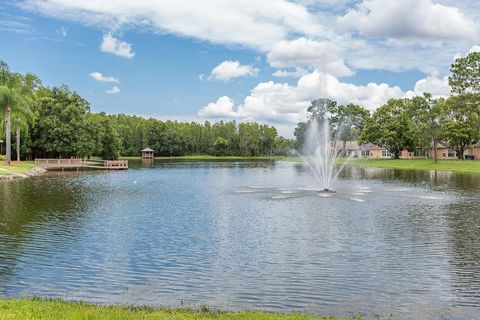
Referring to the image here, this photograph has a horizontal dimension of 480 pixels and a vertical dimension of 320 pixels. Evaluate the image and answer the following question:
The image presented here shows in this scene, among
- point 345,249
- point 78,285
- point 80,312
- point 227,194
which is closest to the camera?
point 80,312

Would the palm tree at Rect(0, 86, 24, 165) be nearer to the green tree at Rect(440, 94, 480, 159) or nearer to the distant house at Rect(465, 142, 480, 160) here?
the green tree at Rect(440, 94, 480, 159)

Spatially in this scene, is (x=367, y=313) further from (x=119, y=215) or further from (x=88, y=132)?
(x=88, y=132)

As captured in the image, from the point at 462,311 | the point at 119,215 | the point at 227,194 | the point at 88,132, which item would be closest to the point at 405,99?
the point at 88,132

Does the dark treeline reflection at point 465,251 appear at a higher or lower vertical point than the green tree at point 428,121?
lower

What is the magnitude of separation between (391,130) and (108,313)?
103m

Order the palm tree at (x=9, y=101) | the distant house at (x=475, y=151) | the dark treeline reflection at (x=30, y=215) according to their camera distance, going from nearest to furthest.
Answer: the dark treeline reflection at (x=30, y=215), the palm tree at (x=9, y=101), the distant house at (x=475, y=151)

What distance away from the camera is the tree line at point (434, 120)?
8212cm

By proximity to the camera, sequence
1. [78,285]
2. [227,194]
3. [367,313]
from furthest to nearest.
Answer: [227,194], [78,285], [367,313]

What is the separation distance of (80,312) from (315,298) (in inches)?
243

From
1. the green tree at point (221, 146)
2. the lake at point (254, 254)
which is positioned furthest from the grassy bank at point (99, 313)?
the green tree at point (221, 146)

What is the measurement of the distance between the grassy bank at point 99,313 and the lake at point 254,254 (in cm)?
132

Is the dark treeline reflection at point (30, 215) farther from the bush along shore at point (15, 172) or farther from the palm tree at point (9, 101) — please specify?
the palm tree at point (9, 101)

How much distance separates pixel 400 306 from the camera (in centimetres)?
1219

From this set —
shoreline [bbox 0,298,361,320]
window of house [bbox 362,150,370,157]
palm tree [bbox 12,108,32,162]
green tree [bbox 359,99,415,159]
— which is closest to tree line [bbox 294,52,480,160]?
green tree [bbox 359,99,415,159]
